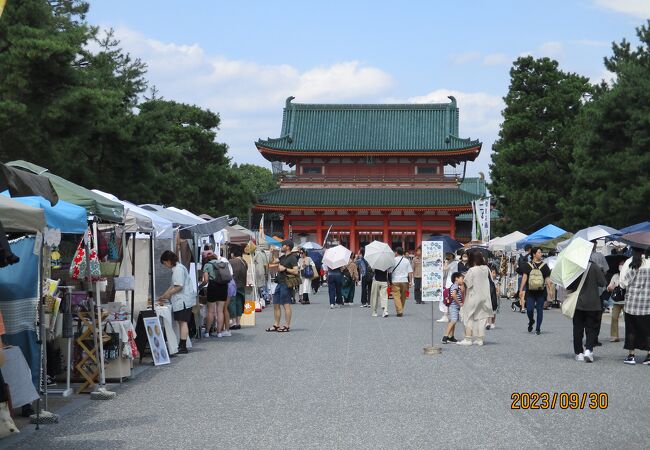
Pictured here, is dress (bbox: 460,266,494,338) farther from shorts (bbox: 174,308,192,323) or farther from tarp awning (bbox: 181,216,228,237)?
tarp awning (bbox: 181,216,228,237)

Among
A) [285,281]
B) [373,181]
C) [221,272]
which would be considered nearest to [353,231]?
[373,181]


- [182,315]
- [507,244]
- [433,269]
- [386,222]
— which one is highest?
[386,222]

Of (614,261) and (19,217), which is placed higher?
(19,217)

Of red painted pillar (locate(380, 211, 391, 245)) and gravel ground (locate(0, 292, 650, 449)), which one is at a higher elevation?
red painted pillar (locate(380, 211, 391, 245))

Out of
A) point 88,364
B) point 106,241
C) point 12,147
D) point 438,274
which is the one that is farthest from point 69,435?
point 12,147

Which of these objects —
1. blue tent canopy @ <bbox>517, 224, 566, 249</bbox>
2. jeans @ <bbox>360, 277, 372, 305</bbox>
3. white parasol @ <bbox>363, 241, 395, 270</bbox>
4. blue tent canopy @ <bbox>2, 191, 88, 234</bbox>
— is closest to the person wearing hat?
white parasol @ <bbox>363, 241, 395, 270</bbox>

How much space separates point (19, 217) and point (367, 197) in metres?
51.2

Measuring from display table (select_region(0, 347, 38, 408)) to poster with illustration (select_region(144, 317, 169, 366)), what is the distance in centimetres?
463

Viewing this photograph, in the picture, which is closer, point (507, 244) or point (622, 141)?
point (622, 141)

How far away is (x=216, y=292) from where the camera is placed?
17984 millimetres

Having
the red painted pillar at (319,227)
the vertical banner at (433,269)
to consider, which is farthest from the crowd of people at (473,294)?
the red painted pillar at (319,227)

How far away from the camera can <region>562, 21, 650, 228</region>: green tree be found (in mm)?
30484
